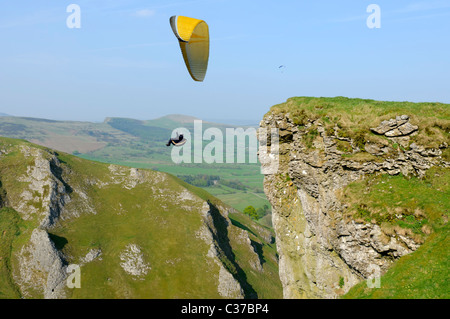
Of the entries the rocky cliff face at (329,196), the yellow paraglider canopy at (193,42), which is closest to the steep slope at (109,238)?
the rocky cliff face at (329,196)

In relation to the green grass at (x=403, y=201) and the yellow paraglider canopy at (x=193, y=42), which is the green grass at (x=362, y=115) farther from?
the yellow paraglider canopy at (x=193, y=42)

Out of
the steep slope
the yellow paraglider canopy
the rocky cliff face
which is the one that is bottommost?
the steep slope

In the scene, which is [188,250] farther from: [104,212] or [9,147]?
[9,147]

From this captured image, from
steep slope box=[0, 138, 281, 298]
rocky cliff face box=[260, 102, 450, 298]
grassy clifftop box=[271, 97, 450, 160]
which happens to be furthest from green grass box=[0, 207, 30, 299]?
grassy clifftop box=[271, 97, 450, 160]

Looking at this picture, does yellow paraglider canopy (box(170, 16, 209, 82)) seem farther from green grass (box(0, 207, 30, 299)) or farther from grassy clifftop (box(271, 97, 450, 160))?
green grass (box(0, 207, 30, 299))

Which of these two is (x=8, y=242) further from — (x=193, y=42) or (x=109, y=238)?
(x=193, y=42)
